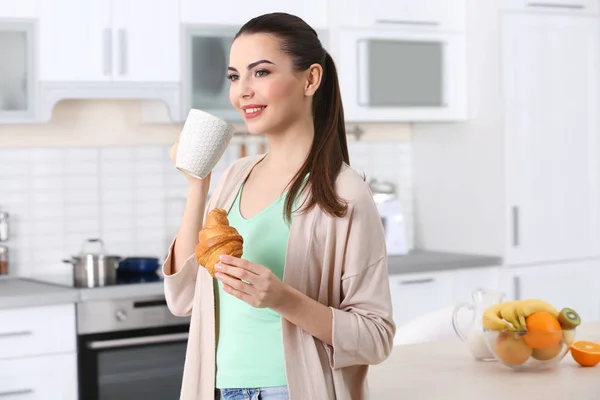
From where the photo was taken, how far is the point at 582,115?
4.34 metres

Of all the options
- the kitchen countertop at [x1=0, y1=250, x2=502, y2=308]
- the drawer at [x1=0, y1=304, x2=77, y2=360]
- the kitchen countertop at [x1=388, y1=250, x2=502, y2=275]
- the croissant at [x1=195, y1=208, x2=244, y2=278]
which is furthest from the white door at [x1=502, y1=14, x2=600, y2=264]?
the croissant at [x1=195, y1=208, x2=244, y2=278]

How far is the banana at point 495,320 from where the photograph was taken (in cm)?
192

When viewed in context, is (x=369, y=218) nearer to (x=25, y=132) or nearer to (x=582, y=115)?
(x=25, y=132)

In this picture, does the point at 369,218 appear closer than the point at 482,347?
Yes

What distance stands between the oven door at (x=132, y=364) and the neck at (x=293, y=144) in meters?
2.00

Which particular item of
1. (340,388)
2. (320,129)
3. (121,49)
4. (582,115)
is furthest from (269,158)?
(582,115)

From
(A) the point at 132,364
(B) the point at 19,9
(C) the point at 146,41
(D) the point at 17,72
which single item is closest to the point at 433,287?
(A) the point at 132,364

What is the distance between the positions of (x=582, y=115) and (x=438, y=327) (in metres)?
2.17

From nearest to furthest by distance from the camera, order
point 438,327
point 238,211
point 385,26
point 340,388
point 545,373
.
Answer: point 340,388 < point 238,211 < point 545,373 < point 438,327 < point 385,26

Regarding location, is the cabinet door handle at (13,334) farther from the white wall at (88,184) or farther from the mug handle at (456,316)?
the mug handle at (456,316)

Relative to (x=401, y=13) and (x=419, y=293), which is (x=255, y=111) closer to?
(x=419, y=293)

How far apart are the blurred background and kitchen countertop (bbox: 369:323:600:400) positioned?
1.62 meters

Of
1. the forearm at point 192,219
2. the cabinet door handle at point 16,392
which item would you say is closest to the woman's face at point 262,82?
the forearm at point 192,219

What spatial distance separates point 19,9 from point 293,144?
2266 mm
